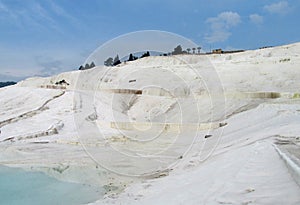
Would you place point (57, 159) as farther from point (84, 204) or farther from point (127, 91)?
point (127, 91)

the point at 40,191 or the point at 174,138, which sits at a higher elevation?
the point at 174,138

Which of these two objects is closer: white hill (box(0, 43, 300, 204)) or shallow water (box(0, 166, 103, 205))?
white hill (box(0, 43, 300, 204))

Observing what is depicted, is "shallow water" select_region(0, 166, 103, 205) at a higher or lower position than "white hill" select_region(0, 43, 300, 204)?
lower

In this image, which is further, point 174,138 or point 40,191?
point 174,138

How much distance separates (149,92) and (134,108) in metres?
3.09

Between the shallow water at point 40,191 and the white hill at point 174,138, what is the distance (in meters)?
0.47

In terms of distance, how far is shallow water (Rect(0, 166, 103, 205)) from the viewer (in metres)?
7.74

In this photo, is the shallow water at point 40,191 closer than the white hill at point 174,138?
No

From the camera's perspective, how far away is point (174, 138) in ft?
51.3

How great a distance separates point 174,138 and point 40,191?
26.6 ft

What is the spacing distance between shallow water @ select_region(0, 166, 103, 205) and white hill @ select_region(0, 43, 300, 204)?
0.47 m

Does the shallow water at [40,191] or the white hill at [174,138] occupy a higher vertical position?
the white hill at [174,138]

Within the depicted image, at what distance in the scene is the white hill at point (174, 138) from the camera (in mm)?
5978

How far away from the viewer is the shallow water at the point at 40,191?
7738mm
